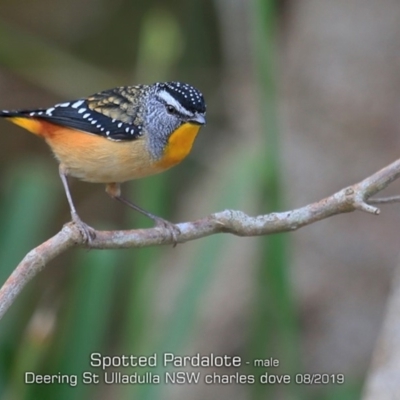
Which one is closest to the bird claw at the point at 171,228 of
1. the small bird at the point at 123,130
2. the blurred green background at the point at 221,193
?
the small bird at the point at 123,130

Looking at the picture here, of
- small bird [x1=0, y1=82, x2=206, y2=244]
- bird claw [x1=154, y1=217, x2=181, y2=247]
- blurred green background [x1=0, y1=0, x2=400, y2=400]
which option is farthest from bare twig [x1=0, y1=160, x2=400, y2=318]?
blurred green background [x1=0, y1=0, x2=400, y2=400]

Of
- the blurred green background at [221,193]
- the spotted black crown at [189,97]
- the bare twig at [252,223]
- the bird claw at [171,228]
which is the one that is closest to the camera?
the bare twig at [252,223]

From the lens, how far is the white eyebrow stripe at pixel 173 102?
2.83 metres

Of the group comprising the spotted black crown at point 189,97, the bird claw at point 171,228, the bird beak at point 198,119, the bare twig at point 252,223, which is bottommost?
the bare twig at point 252,223

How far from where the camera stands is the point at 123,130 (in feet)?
9.95

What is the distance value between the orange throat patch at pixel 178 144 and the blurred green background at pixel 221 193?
1.47 feet

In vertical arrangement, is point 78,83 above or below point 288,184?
above

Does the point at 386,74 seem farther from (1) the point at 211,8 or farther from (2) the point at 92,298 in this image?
(2) the point at 92,298

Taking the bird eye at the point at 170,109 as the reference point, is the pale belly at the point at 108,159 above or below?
below

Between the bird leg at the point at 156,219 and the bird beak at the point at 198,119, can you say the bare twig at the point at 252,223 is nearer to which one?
the bird leg at the point at 156,219

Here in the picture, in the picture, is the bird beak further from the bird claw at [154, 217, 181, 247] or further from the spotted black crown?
the bird claw at [154, 217, 181, 247]

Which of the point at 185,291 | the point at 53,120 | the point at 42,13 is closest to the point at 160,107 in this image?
the point at 53,120

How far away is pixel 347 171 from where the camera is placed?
→ 16.7 ft

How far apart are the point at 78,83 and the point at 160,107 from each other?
2352 millimetres
